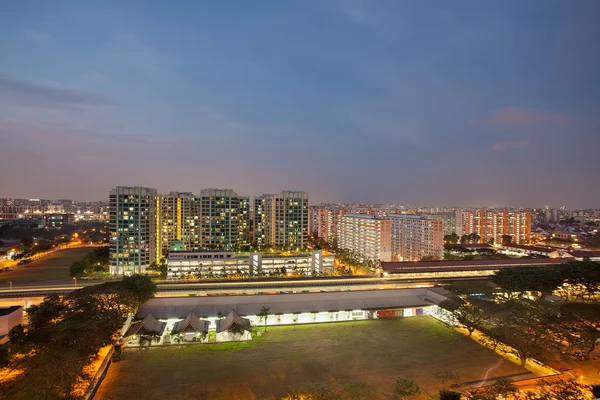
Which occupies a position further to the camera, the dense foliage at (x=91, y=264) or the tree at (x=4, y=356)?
the dense foliage at (x=91, y=264)

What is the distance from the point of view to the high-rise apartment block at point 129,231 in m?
29.3

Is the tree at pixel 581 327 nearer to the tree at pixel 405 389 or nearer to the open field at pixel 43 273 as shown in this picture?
the tree at pixel 405 389

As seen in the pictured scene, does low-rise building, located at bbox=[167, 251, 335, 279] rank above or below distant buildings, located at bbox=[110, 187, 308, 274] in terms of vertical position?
below

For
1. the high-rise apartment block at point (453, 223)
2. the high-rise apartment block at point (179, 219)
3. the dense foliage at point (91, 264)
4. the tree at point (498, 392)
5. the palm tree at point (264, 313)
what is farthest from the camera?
the high-rise apartment block at point (453, 223)

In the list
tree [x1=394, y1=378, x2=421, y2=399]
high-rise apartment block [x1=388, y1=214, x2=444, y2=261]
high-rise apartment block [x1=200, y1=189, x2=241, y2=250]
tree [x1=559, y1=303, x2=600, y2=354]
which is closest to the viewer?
tree [x1=394, y1=378, x2=421, y2=399]

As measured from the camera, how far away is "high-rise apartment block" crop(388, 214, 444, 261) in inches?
1399

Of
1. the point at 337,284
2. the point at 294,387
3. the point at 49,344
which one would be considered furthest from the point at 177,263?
the point at 294,387

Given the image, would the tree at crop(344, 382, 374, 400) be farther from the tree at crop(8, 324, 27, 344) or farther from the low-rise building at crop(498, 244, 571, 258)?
the low-rise building at crop(498, 244, 571, 258)

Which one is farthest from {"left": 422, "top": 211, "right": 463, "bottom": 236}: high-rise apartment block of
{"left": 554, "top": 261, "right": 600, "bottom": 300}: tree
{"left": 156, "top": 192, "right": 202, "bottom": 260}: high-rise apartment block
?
{"left": 554, "top": 261, "right": 600, "bottom": 300}: tree

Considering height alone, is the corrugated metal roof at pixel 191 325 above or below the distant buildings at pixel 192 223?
below

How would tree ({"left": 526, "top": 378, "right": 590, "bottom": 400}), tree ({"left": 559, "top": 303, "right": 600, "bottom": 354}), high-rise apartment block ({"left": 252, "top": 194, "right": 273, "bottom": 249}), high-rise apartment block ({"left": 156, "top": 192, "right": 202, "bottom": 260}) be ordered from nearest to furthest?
tree ({"left": 526, "top": 378, "right": 590, "bottom": 400}) → tree ({"left": 559, "top": 303, "right": 600, "bottom": 354}) → high-rise apartment block ({"left": 156, "top": 192, "right": 202, "bottom": 260}) → high-rise apartment block ({"left": 252, "top": 194, "right": 273, "bottom": 249})

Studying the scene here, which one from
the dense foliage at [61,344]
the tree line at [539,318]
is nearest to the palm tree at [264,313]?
the dense foliage at [61,344]

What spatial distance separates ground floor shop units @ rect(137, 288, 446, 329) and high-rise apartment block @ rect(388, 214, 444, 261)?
1659cm

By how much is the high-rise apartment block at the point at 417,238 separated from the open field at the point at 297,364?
20401mm
